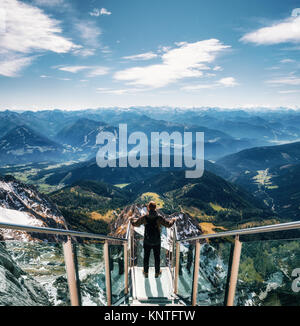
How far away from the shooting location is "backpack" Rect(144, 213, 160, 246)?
5.82 m

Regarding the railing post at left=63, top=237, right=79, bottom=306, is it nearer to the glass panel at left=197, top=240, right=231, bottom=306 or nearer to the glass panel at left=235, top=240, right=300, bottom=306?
the glass panel at left=197, top=240, right=231, bottom=306

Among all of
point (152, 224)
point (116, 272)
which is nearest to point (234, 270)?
point (152, 224)

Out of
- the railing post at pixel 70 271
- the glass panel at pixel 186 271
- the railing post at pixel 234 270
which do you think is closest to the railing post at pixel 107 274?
the railing post at pixel 70 271

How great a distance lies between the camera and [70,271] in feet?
11.9

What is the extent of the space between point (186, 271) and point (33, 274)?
3712 mm

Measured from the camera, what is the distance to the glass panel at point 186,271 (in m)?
5.16

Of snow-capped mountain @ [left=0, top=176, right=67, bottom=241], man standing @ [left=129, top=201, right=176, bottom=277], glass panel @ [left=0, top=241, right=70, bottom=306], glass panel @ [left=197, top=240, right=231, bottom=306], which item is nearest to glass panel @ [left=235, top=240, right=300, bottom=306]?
glass panel @ [left=197, top=240, right=231, bottom=306]

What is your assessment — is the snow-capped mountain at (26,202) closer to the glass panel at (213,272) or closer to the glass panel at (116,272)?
the glass panel at (116,272)

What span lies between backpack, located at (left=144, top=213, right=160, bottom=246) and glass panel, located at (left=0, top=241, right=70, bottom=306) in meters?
2.66

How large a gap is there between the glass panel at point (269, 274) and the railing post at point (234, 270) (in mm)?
59

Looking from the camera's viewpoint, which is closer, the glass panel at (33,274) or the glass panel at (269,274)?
the glass panel at (269,274)
